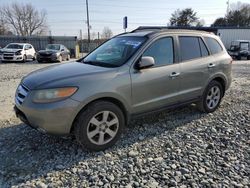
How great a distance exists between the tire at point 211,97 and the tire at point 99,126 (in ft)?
7.33

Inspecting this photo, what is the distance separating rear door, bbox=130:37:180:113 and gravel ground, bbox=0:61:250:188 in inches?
22.8

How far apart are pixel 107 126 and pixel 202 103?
8.10 ft

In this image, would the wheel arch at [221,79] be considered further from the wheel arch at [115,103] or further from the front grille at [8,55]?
the front grille at [8,55]

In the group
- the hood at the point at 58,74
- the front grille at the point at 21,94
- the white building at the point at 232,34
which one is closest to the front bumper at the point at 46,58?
the hood at the point at 58,74

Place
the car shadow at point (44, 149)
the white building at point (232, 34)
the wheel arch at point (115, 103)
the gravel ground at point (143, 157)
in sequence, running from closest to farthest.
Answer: the gravel ground at point (143, 157), the car shadow at point (44, 149), the wheel arch at point (115, 103), the white building at point (232, 34)

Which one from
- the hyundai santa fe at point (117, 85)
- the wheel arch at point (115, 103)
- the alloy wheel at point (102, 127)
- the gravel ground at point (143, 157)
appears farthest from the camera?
the alloy wheel at point (102, 127)

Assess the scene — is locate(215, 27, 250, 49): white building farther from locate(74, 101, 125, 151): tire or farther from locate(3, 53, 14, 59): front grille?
locate(74, 101, 125, 151): tire

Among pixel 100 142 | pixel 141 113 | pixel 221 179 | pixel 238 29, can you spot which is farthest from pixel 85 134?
pixel 238 29

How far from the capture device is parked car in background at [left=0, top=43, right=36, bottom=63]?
2053cm

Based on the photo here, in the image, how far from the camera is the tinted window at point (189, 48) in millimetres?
5066

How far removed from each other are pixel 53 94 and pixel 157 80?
1757 millimetres

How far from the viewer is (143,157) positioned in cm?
387

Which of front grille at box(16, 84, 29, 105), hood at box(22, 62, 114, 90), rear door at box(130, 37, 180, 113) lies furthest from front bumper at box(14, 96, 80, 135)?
rear door at box(130, 37, 180, 113)

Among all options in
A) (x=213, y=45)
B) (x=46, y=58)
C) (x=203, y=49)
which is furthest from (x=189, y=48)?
(x=46, y=58)
